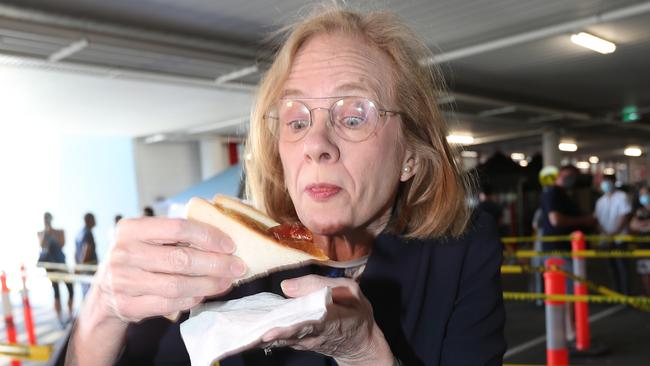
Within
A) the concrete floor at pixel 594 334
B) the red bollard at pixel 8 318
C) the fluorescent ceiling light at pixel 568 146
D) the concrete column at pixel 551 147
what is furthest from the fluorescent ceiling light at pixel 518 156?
the red bollard at pixel 8 318

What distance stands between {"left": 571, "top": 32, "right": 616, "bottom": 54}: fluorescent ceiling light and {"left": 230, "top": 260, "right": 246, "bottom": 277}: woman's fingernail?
28.8 feet

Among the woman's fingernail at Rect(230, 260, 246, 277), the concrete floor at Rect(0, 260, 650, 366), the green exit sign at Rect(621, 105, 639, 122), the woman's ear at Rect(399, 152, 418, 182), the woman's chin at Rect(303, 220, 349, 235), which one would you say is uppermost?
the green exit sign at Rect(621, 105, 639, 122)

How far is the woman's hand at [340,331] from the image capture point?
887mm

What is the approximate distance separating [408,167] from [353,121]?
326 millimetres

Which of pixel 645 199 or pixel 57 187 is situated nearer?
pixel 645 199

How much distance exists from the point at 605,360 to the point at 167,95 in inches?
382

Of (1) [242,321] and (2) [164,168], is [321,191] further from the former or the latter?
(2) [164,168]

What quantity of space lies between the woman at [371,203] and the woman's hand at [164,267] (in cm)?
3

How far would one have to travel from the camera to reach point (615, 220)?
859 centimetres

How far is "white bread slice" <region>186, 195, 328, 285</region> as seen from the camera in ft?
3.60

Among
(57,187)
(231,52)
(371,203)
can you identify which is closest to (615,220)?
(231,52)

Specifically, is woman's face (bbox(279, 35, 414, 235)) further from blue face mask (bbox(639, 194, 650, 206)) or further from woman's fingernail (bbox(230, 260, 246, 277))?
blue face mask (bbox(639, 194, 650, 206))

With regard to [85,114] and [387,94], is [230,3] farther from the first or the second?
[85,114]

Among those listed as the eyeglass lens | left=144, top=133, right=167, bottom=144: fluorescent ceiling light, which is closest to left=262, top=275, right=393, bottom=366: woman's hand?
the eyeglass lens
